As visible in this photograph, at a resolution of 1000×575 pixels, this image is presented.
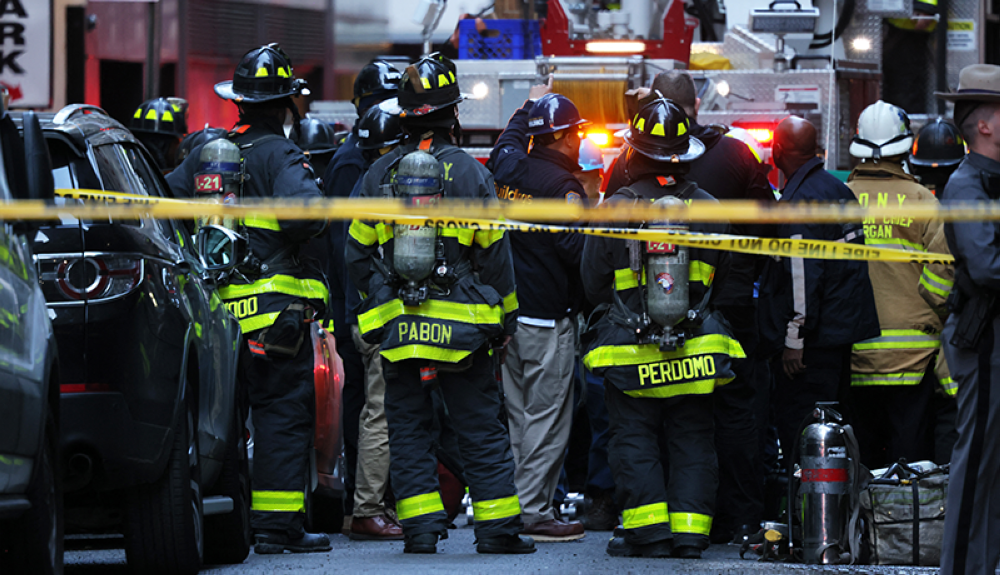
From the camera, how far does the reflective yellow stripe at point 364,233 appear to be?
7383mm

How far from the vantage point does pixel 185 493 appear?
599 centimetres

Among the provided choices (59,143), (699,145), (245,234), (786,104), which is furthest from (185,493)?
(786,104)

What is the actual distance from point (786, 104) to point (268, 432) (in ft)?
20.7

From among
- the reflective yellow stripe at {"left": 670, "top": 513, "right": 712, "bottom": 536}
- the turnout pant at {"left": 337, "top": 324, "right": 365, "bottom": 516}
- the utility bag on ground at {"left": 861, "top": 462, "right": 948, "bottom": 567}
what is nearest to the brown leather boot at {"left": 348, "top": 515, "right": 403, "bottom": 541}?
the turnout pant at {"left": 337, "top": 324, "right": 365, "bottom": 516}

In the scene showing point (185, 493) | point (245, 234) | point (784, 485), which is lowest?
point (784, 485)

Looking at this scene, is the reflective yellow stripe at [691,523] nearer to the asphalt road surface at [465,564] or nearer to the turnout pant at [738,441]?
the asphalt road surface at [465,564]

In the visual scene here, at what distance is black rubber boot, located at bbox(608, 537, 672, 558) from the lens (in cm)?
727

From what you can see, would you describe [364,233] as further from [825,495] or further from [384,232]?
[825,495]

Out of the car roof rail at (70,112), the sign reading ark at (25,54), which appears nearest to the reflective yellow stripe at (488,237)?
the car roof rail at (70,112)

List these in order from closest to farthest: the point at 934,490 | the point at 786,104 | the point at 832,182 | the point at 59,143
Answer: the point at 59,143 < the point at 934,490 < the point at 832,182 < the point at 786,104

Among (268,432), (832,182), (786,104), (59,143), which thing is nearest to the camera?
(59,143)

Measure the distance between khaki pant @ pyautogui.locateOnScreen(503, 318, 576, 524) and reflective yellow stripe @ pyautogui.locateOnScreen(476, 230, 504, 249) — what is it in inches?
49.0

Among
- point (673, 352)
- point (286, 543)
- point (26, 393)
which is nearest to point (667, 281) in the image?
point (673, 352)

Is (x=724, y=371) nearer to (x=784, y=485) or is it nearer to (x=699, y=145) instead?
(x=699, y=145)
